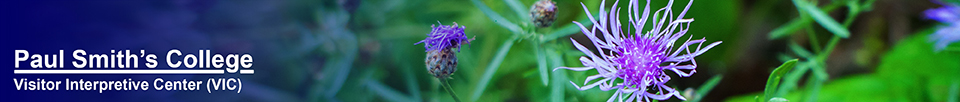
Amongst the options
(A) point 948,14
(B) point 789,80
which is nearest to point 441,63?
(B) point 789,80

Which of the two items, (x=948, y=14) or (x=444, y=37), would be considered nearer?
(x=444, y=37)

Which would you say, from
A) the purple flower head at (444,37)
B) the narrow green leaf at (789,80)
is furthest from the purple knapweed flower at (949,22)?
the purple flower head at (444,37)

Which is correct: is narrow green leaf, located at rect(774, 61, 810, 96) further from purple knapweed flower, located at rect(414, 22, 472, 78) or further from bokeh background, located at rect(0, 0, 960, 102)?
purple knapweed flower, located at rect(414, 22, 472, 78)

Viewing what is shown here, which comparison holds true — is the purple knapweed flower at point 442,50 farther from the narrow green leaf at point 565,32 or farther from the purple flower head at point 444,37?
the narrow green leaf at point 565,32

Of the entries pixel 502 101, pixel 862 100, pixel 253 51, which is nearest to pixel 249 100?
pixel 253 51

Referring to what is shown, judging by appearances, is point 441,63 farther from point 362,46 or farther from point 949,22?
point 949,22

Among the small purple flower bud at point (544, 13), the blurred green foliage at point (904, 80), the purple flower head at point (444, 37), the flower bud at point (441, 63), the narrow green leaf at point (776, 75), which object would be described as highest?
the blurred green foliage at point (904, 80)

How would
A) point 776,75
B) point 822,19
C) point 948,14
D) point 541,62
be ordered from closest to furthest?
1. point 776,75
2. point 541,62
3. point 822,19
4. point 948,14

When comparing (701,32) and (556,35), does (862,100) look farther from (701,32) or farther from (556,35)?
(556,35)
